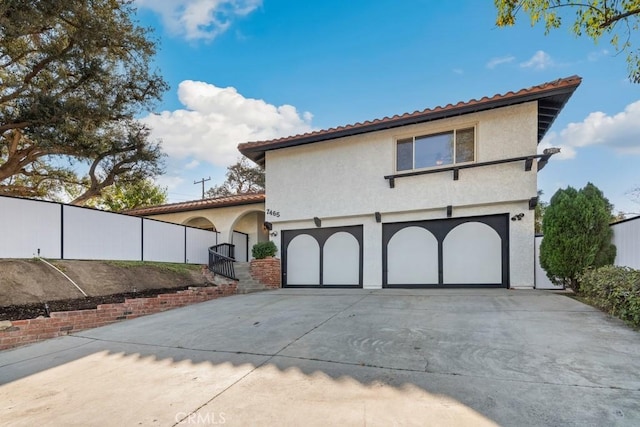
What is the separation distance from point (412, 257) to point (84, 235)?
9618mm

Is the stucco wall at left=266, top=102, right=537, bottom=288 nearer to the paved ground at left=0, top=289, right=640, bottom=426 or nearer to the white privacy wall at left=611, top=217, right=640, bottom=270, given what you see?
the white privacy wall at left=611, top=217, right=640, bottom=270

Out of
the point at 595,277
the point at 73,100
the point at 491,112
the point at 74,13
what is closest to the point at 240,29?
the point at 74,13

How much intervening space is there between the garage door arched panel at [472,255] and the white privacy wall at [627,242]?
8.33 ft

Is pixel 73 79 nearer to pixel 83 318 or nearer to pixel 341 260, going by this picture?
pixel 83 318

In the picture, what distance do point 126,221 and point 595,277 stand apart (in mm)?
12299

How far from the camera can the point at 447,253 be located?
9602 millimetres

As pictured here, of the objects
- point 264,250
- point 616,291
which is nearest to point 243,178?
point 264,250

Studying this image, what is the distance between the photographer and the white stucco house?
352 inches

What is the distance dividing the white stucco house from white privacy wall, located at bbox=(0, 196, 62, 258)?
241 inches

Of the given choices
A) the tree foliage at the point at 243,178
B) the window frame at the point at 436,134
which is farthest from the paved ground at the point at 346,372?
the tree foliage at the point at 243,178

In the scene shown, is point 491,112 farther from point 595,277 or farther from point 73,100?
point 73,100

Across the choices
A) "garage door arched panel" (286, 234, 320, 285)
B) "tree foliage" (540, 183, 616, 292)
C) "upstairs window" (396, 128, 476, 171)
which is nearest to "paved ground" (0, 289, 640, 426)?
"tree foliage" (540, 183, 616, 292)

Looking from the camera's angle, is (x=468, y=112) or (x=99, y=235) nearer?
(x=468, y=112)

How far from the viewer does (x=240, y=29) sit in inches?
412
